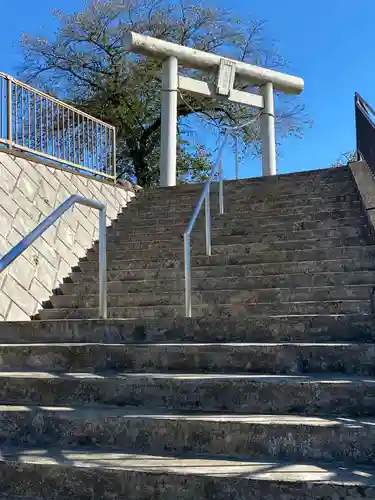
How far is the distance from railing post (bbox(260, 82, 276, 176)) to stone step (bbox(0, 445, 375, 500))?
32.3 feet

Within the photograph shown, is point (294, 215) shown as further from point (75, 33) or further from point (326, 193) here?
point (75, 33)

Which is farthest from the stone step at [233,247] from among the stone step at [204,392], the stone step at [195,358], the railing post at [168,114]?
the railing post at [168,114]

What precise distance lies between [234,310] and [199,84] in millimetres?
7485

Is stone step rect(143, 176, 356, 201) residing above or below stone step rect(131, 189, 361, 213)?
above

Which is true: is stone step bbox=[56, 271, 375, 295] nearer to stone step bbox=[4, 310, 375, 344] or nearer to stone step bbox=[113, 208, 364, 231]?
stone step bbox=[113, 208, 364, 231]

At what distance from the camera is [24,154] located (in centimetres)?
682

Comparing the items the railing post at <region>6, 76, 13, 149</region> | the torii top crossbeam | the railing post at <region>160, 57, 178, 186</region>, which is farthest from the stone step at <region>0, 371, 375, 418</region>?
the torii top crossbeam

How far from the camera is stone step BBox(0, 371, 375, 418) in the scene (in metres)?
2.70

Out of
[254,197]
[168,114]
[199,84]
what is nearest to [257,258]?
[254,197]

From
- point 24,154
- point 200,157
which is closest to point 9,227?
point 24,154

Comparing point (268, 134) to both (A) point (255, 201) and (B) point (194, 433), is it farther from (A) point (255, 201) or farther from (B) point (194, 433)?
(B) point (194, 433)

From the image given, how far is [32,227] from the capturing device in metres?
6.40

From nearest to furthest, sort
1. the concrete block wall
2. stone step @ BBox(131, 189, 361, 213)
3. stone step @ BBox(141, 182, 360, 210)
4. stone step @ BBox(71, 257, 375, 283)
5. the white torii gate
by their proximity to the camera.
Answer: stone step @ BBox(71, 257, 375, 283), the concrete block wall, stone step @ BBox(131, 189, 361, 213), stone step @ BBox(141, 182, 360, 210), the white torii gate

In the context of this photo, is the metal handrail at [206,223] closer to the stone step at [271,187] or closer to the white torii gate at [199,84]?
the stone step at [271,187]
